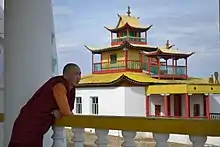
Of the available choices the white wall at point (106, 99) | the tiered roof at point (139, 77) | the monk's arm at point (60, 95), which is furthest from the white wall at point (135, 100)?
the monk's arm at point (60, 95)

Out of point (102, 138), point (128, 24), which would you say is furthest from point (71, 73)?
point (128, 24)

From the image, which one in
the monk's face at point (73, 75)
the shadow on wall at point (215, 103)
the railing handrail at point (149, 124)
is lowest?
the shadow on wall at point (215, 103)

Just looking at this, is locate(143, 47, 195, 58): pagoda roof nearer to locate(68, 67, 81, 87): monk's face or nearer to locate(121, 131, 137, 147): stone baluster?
locate(68, 67, 81, 87): monk's face

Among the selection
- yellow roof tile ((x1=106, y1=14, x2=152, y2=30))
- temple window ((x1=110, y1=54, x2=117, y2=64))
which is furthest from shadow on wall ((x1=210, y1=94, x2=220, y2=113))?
yellow roof tile ((x1=106, y1=14, x2=152, y2=30))

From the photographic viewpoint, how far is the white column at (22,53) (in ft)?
8.11

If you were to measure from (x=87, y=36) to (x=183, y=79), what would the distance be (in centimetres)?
611

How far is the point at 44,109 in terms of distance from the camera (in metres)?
2.20

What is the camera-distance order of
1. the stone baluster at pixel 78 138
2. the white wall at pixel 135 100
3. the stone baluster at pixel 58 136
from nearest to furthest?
the stone baluster at pixel 78 138
the stone baluster at pixel 58 136
the white wall at pixel 135 100

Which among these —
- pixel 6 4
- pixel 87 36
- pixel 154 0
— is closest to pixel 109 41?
pixel 87 36

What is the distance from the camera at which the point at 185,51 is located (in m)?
25.4

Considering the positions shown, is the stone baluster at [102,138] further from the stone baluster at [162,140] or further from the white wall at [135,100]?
the white wall at [135,100]

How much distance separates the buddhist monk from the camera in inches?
85.7

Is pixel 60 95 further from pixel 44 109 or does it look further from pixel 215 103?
pixel 215 103

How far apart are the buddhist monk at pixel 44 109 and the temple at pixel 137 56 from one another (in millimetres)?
21413
